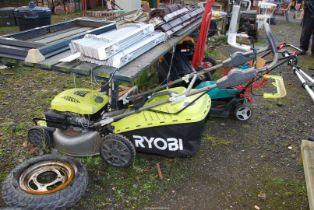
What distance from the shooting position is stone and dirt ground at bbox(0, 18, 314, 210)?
3.16 meters

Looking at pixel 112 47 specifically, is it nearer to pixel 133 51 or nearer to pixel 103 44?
pixel 103 44

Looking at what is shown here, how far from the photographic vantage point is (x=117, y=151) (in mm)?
3330

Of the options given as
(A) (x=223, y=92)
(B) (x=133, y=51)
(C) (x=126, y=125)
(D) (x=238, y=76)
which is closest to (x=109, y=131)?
(C) (x=126, y=125)

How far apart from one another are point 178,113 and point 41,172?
1.52 m

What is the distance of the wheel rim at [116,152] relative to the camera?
3285 millimetres

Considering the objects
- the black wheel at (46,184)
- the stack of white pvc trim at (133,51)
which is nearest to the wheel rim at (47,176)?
the black wheel at (46,184)

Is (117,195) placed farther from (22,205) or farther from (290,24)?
(290,24)

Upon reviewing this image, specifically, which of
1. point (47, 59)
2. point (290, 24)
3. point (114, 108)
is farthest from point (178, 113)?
point (290, 24)

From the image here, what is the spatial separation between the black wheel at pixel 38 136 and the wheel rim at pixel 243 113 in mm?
2650

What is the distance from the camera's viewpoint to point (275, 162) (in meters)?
3.81

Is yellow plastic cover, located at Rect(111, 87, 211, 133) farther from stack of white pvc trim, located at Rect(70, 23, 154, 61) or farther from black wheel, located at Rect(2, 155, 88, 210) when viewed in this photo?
stack of white pvc trim, located at Rect(70, 23, 154, 61)

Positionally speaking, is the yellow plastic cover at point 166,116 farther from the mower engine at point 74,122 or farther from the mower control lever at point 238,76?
the mower control lever at point 238,76

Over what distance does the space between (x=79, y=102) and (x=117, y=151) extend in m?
0.67

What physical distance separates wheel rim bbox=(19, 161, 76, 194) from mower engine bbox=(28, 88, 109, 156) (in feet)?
1.11
